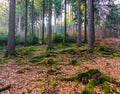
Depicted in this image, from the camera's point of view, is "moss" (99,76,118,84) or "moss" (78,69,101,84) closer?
"moss" (99,76,118,84)

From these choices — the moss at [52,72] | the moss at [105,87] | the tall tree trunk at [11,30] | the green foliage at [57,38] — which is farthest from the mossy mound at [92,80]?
the green foliage at [57,38]

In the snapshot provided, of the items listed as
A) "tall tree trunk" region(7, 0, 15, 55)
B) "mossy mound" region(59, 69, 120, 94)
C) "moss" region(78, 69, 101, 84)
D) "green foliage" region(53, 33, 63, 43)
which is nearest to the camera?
"mossy mound" region(59, 69, 120, 94)

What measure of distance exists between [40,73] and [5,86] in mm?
1657

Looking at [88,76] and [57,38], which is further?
[57,38]

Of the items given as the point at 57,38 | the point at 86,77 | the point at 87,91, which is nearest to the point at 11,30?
the point at 86,77

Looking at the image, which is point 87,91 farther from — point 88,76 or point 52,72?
point 52,72

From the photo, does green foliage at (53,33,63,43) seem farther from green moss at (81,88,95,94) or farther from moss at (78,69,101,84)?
green moss at (81,88,95,94)

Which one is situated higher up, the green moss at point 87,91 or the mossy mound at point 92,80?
the mossy mound at point 92,80

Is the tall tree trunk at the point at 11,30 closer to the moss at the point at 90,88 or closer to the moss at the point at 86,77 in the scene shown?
the moss at the point at 86,77

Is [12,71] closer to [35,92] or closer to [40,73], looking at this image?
[40,73]

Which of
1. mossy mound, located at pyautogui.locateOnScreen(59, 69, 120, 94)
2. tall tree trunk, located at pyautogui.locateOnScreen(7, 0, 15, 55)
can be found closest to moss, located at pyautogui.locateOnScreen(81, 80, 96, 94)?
mossy mound, located at pyautogui.locateOnScreen(59, 69, 120, 94)

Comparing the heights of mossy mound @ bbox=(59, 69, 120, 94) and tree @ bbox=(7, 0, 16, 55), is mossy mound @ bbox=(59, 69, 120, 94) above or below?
below

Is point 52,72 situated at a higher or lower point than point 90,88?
higher

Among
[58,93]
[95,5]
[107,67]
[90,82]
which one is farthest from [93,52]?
[95,5]
